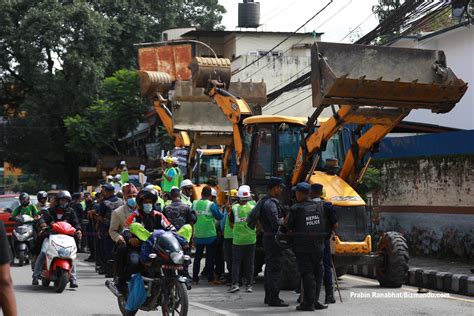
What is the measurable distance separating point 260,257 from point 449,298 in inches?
156

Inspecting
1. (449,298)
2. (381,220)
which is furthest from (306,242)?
(381,220)

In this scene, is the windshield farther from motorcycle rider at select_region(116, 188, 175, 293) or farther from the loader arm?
motorcycle rider at select_region(116, 188, 175, 293)

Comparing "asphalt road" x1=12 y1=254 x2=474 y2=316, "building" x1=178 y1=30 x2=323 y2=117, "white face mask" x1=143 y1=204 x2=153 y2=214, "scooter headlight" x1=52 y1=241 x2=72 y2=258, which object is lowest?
"asphalt road" x1=12 y1=254 x2=474 y2=316

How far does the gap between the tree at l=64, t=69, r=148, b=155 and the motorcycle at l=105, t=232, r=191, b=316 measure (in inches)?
1225

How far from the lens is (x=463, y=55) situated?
98.5ft

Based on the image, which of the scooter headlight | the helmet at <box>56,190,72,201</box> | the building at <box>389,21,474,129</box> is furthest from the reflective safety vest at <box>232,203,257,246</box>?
the building at <box>389,21,474,129</box>

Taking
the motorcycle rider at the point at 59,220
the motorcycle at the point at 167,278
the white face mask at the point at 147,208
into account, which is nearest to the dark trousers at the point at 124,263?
A: the motorcycle at the point at 167,278

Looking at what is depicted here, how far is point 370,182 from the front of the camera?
22.0m

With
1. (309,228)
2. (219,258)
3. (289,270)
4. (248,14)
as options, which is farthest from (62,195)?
(248,14)

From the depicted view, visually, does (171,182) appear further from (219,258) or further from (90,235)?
(219,258)

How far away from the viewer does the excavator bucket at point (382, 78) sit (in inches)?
531

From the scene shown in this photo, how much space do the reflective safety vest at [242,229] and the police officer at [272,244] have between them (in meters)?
1.35

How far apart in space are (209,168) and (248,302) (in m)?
10.7

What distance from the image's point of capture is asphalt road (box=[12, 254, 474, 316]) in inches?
479
